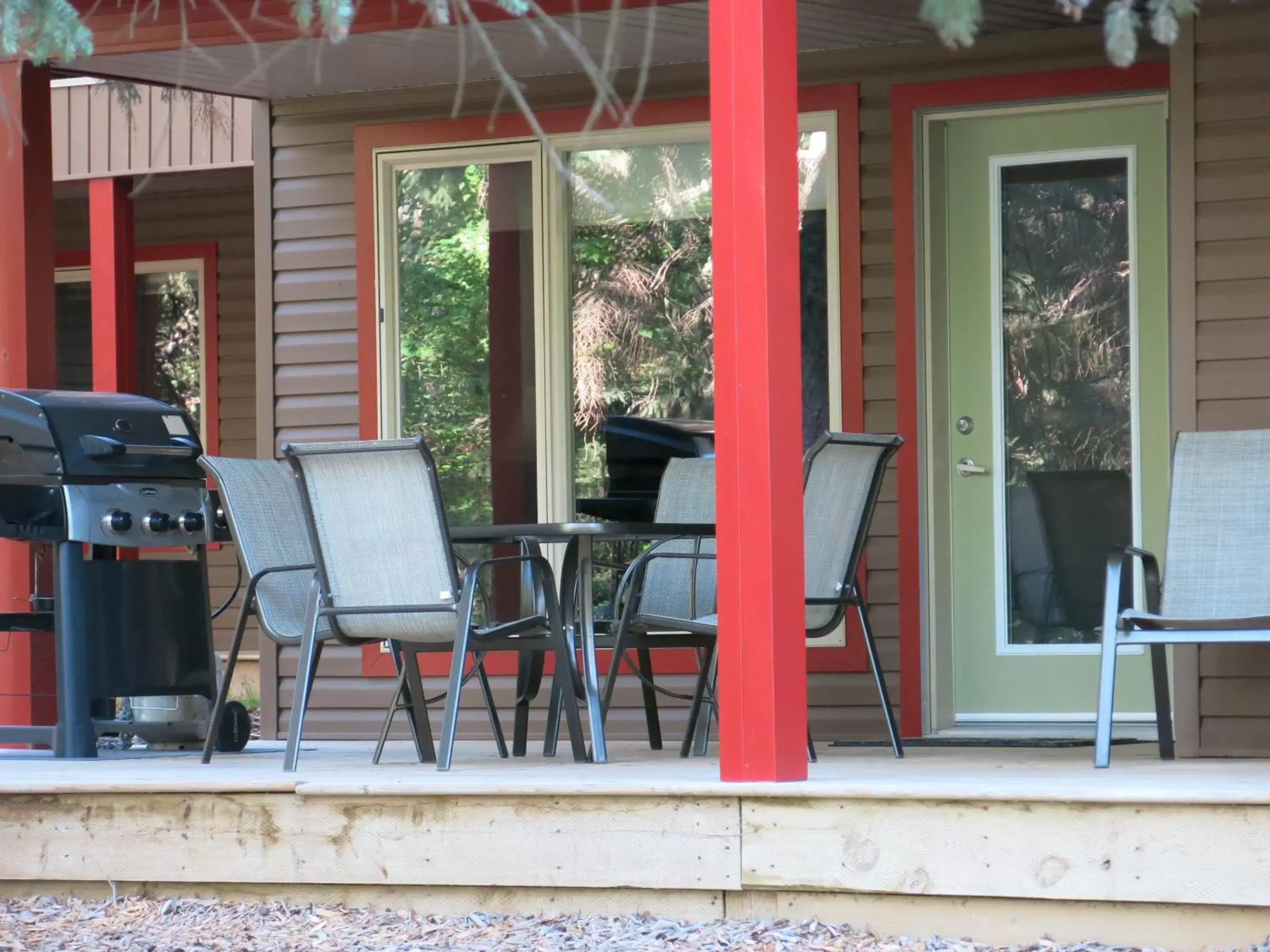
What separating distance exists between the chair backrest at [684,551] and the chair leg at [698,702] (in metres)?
0.30

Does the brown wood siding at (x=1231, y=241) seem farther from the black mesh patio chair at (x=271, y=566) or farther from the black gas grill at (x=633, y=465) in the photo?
the black mesh patio chair at (x=271, y=566)

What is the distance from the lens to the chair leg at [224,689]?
16.8ft

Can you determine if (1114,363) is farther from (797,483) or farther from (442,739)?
(442,739)

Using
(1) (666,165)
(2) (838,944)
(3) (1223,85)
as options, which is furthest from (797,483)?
(1) (666,165)

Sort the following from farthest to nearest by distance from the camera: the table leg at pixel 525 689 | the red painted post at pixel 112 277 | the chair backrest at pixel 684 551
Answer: the red painted post at pixel 112 277, the chair backrest at pixel 684 551, the table leg at pixel 525 689

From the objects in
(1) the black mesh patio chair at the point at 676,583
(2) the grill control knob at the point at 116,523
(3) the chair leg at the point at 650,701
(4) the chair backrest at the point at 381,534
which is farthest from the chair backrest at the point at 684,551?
(2) the grill control knob at the point at 116,523

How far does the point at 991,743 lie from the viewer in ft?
18.6

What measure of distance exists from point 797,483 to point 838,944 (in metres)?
1.01

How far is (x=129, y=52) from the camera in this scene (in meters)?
5.92

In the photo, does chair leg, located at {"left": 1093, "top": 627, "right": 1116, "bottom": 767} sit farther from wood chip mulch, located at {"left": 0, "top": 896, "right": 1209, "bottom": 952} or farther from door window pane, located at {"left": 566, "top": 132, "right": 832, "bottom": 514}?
door window pane, located at {"left": 566, "top": 132, "right": 832, "bottom": 514}

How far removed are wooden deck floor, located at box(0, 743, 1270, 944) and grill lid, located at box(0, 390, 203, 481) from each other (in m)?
A: 1.05

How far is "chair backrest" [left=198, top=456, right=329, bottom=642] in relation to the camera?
204 inches

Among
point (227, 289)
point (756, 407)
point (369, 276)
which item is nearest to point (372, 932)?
point (756, 407)

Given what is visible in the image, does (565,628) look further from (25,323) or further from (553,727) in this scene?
(25,323)
